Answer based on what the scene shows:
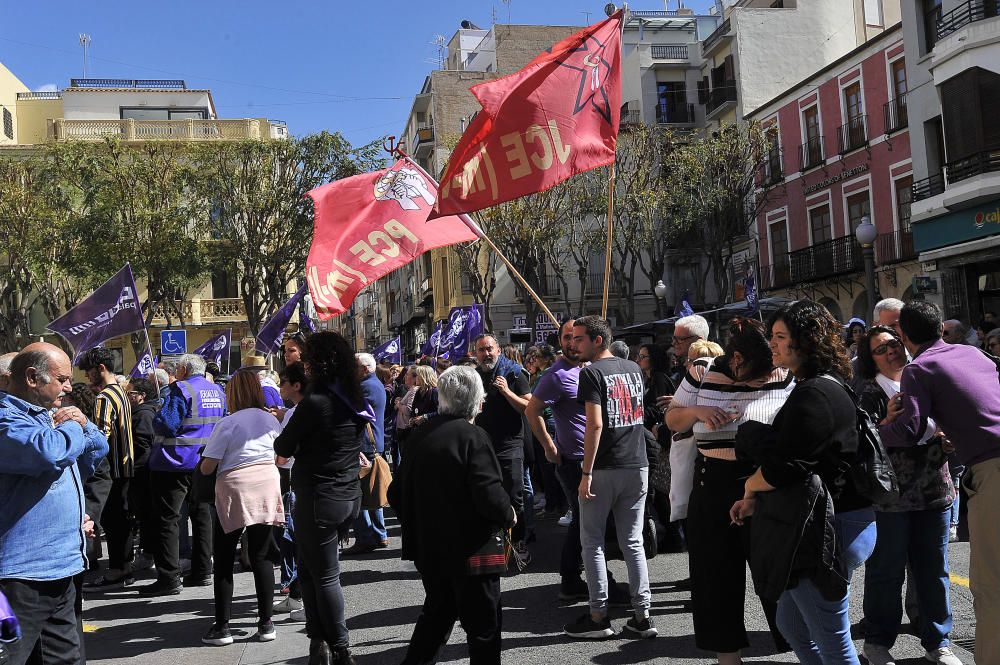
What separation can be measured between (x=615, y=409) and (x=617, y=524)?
728mm

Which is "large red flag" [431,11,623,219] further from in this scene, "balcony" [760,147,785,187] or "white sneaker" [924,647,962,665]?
"balcony" [760,147,785,187]

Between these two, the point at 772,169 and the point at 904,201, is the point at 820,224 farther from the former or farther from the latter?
the point at 904,201

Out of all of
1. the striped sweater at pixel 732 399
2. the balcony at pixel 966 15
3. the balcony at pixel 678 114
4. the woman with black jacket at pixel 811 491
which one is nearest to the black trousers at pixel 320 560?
the striped sweater at pixel 732 399

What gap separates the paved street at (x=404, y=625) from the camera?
5383mm

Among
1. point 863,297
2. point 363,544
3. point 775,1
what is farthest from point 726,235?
point 363,544

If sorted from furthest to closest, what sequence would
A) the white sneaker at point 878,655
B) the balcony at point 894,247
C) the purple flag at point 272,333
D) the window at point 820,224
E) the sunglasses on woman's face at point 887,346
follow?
the window at point 820,224
the balcony at point 894,247
the purple flag at point 272,333
the sunglasses on woman's face at point 887,346
the white sneaker at point 878,655

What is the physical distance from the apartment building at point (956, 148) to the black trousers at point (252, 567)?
19549 millimetres

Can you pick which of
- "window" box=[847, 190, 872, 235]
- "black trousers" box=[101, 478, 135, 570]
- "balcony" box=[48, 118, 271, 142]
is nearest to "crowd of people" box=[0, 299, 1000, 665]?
"black trousers" box=[101, 478, 135, 570]

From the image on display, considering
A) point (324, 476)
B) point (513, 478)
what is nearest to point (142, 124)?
point (513, 478)

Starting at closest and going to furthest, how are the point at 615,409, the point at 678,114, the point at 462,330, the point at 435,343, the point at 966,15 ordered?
Answer: the point at 615,409, the point at 462,330, the point at 435,343, the point at 966,15, the point at 678,114

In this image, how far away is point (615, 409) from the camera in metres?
5.79

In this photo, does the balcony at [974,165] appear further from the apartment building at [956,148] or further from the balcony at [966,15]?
the balcony at [966,15]

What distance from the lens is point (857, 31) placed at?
38.2 m

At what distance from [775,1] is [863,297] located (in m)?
15.4
